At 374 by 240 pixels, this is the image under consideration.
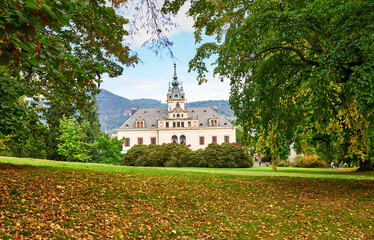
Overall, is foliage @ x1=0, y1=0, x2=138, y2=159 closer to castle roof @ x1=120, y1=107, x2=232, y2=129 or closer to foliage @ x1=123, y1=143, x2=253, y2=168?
foliage @ x1=123, y1=143, x2=253, y2=168

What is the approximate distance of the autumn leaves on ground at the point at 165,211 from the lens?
201 inches

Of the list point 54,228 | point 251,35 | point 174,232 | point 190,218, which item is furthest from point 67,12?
point 251,35

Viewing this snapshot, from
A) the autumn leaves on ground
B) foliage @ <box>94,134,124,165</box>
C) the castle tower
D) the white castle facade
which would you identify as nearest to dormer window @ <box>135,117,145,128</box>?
the white castle facade

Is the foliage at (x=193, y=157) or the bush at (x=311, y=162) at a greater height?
the foliage at (x=193, y=157)

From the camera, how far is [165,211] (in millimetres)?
6547

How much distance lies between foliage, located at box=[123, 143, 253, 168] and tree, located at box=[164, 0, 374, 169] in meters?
17.7

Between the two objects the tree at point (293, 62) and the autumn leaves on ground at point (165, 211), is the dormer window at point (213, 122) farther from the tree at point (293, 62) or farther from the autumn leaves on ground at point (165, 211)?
the autumn leaves on ground at point (165, 211)

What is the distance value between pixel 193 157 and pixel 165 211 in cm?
2294

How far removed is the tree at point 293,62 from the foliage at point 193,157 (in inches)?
695

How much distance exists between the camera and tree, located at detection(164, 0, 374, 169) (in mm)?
7207

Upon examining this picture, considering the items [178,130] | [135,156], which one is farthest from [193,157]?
[178,130]

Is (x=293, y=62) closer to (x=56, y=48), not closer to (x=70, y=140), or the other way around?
(x=56, y=48)

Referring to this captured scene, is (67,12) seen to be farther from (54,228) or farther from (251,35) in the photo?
(251,35)

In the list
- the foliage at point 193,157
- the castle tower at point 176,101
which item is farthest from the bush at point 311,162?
the castle tower at point 176,101
